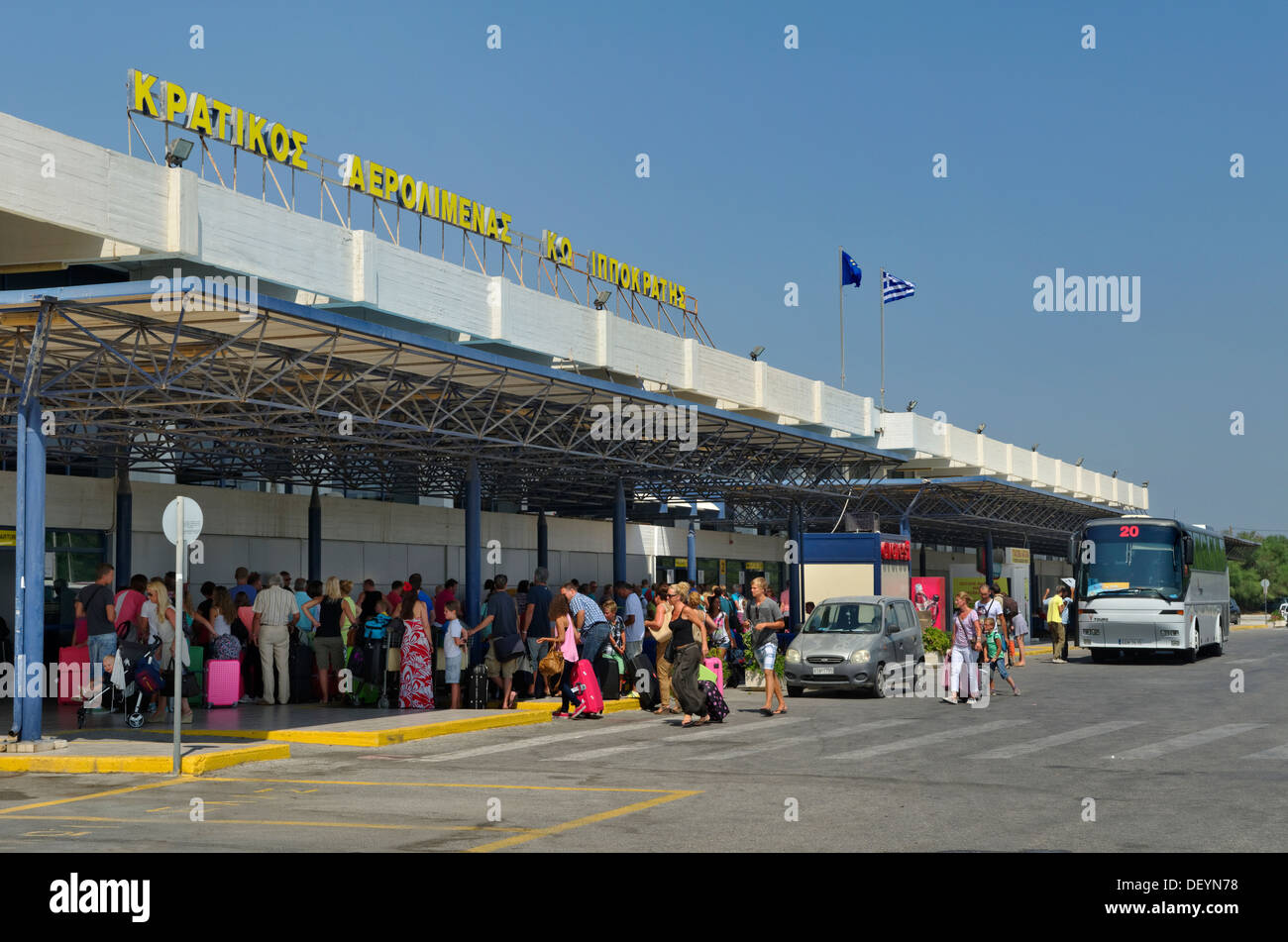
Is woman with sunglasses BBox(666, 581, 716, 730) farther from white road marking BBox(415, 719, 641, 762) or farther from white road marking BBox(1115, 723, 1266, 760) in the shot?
white road marking BBox(1115, 723, 1266, 760)

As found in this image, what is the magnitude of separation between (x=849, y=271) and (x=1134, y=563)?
58.7ft

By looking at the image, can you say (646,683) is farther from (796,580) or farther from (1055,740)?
(796,580)

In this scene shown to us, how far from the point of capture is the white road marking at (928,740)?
15242mm

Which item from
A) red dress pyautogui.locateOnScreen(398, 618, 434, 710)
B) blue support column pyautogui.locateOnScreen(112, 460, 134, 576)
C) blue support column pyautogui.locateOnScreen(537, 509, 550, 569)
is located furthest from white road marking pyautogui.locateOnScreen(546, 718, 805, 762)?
blue support column pyautogui.locateOnScreen(537, 509, 550, 569)

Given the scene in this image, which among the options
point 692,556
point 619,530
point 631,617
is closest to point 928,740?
point 631,617

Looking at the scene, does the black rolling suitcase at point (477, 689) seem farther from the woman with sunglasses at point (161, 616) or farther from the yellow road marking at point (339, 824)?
the yellow road marking at point (339, 824)

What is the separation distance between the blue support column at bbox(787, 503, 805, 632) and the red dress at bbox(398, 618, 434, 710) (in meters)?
16.3

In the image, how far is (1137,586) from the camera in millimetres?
34344

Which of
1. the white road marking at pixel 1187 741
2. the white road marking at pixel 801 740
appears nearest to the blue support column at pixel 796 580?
the white road marking at pixel 801 740

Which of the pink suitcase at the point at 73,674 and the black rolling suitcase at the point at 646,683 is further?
the black rolling suitcase at the point at 646,683

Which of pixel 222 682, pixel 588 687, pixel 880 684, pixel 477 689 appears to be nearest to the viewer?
pixel 222 682

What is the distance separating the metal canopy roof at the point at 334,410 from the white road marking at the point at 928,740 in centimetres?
785

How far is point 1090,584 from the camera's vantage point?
3522 cm
